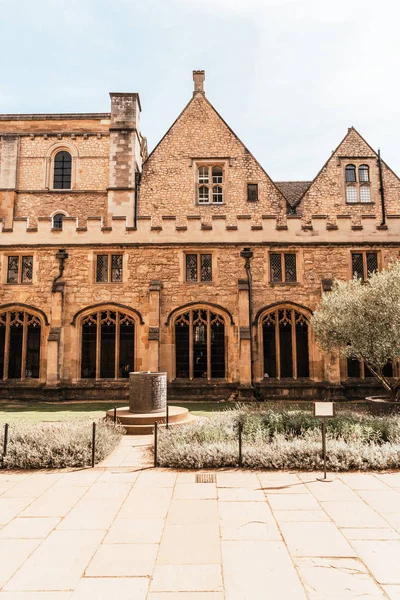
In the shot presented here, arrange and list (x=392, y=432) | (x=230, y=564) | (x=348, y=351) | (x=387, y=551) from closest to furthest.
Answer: (x=230, y=564) < (x=387, y=551) < (x=392, y=432) < (x=348, y=351)

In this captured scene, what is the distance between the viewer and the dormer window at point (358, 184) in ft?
69.2

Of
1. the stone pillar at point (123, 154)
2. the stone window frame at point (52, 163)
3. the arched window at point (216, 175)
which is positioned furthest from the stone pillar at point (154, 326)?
the stone window frame at point (52, 163)

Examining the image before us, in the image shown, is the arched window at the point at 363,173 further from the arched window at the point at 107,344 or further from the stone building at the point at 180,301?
the arched window at the point at 107,344

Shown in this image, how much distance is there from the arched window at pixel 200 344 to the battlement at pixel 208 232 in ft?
9.92

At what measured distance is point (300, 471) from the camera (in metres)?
7.02

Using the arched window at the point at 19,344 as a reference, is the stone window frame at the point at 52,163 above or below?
above

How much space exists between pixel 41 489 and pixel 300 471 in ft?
13.4

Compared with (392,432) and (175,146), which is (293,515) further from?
(175,146)

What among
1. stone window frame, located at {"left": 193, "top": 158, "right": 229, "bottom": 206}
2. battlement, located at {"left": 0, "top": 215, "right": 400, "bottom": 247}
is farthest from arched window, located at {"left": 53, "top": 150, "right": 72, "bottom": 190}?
stone window frame, located at {"left": 193, "top": 158, "right": 229, "bottom": 206}

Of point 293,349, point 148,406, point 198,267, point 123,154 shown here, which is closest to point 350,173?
point 198,267

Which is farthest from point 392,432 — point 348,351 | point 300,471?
point 348,351

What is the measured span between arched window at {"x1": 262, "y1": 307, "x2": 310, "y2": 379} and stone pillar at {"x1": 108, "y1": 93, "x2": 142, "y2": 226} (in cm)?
839

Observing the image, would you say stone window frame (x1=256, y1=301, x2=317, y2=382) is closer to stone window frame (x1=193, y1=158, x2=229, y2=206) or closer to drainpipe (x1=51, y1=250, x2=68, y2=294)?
stone window frame (x1=193, y1=158, x2=229, y2=206)

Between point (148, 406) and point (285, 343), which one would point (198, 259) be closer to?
point (285, 343)
